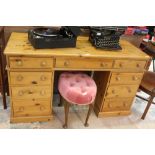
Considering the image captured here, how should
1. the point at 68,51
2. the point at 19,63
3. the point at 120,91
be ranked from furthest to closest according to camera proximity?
1. the point at 120,91
2. the point at 68,51
3. the point at 19,63

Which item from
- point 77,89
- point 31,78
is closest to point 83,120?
point 77,89

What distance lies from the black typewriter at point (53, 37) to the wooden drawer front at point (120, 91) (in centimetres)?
64

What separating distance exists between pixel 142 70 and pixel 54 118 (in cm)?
108

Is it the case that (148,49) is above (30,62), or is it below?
above

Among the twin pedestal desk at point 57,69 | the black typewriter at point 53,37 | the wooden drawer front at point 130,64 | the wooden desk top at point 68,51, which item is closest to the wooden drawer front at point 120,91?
the twin pedestal desk at point 57,69

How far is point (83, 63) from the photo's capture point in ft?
5.44

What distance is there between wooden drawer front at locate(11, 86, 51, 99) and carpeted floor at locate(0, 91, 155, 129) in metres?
0.33

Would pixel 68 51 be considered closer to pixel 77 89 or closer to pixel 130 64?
pixel 77 89

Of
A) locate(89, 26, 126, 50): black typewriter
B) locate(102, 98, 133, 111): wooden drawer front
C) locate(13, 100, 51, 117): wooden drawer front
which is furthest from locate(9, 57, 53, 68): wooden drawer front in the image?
locate(102, 98, 133, 111): wooden drawer front

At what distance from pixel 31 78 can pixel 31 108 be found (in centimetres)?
36

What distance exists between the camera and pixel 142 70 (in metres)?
1.85

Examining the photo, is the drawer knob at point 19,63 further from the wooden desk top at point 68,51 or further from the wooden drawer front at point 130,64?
the wooden drawer front at point 130,64

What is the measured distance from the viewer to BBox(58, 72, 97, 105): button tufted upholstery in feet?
5.39
